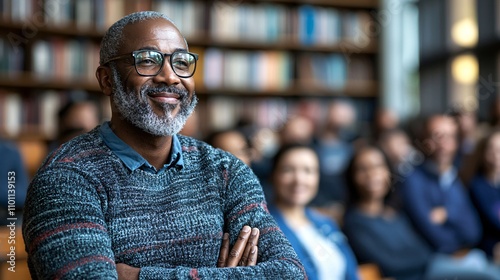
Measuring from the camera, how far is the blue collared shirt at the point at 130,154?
120 cm

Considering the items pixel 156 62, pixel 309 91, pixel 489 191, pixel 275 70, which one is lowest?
pixel 489 191

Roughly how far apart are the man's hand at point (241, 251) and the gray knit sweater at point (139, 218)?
20 millimetres

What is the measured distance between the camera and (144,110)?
1186mm

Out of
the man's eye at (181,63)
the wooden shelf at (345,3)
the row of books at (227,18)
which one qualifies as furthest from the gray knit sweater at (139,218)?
the wooden shelf at (345,3)

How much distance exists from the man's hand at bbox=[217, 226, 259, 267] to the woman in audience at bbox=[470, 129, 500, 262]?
102 inches

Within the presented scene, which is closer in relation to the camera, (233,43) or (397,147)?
(397,147)

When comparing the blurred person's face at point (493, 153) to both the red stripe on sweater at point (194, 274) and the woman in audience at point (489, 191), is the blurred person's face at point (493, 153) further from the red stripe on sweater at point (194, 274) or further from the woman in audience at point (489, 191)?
the red stripe on sweater at point (194, 274)

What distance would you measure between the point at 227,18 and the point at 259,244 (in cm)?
399

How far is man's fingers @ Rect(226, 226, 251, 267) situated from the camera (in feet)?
3.98

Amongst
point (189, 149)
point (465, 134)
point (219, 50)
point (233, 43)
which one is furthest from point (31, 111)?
point (189, 149)

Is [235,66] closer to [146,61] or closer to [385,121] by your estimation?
[385,121]

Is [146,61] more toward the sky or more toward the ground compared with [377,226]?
more toward the sky

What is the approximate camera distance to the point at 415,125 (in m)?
5.02

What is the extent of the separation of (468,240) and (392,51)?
2642 mm
